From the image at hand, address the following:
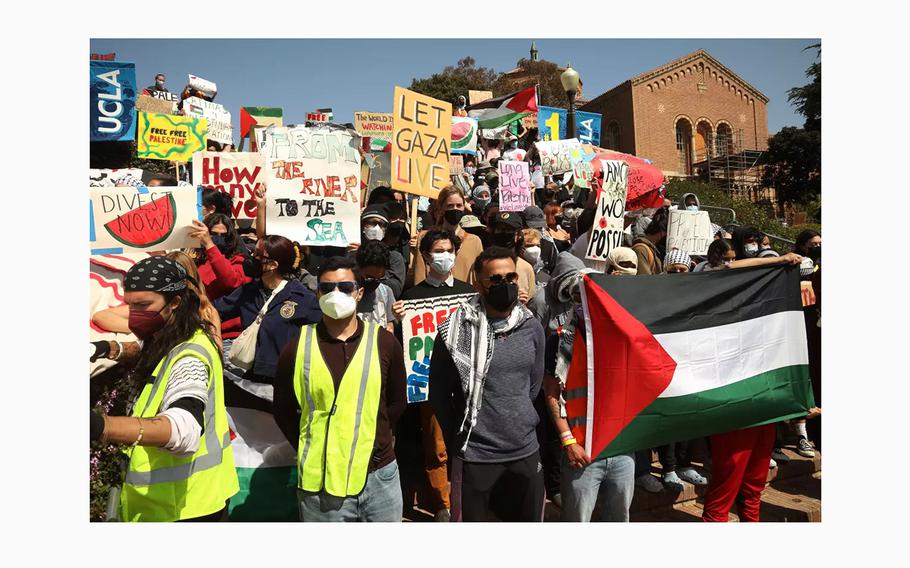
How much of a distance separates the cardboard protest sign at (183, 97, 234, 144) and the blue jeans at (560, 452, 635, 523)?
987cm

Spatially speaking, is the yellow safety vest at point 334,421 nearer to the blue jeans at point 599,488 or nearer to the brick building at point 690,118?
the blue jeans at point 599,488

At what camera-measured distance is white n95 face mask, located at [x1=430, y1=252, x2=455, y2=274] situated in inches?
169

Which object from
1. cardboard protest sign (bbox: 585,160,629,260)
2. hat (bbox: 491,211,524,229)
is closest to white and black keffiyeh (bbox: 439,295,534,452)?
hat (bbox: 491,211,524,229)

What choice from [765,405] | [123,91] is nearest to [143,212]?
[123,91]

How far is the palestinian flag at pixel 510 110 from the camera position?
1531 cm

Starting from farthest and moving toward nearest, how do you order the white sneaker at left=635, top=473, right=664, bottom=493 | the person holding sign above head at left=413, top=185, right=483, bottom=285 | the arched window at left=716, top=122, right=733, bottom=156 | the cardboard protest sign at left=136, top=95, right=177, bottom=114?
the arched window at left=716, top=122, right=733, bottom=156
the cardboard protest sign at left=136, top=95, right=177, bottom=114
the person holding sign above head at left=413, top=185, right=483, bottom=285
the white sneaker at left=635, top=473, right=664, bottom=493

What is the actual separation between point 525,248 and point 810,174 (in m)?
25.8

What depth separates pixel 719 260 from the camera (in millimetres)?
5105

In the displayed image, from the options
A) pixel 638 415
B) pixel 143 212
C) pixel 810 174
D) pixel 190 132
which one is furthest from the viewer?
pixel 810 174

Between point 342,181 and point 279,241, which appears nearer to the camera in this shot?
point 279,241

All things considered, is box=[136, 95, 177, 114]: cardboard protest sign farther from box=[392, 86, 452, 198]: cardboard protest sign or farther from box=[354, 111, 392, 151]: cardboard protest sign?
box=[392, 86, 452, 198]: cardboard protest sign

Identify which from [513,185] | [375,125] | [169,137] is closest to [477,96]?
[375,125]

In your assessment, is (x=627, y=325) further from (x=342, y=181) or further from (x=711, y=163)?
(x=711, y=163)

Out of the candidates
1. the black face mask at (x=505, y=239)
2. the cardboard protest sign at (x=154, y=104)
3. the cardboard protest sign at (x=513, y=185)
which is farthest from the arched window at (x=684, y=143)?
the black face mask at (x=505, y=239)
